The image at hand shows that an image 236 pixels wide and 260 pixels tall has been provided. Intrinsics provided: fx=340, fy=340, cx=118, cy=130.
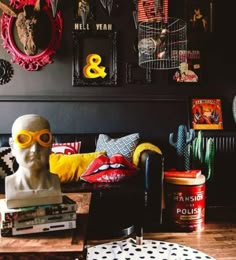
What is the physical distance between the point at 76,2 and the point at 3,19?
83 cm

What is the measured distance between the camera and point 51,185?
1.47 metres

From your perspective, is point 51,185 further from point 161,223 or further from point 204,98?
point 204,98

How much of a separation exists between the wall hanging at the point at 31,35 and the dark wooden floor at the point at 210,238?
6.97ft

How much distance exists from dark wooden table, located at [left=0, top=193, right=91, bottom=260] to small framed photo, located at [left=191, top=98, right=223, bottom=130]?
2745 millimetres

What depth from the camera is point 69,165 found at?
3.06 metres

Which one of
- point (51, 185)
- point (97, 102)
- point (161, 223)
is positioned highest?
point (97, 102)

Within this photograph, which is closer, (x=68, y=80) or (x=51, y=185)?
(x=51, y=185)

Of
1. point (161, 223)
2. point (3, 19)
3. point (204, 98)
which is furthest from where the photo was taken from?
point (204, 98)

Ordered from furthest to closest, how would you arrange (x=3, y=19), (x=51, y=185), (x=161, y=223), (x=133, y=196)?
1. (x=3, y=19)
2. (x=161, y=223)
3. (x=133, y=196)
4. (x=51, y=185)

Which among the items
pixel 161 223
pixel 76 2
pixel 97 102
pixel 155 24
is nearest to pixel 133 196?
pixel 161 223

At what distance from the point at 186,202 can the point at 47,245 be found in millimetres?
1929

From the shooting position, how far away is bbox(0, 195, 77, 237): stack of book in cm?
136

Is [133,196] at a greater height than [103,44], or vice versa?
[103,44]

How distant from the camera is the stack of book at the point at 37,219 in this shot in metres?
1.36
